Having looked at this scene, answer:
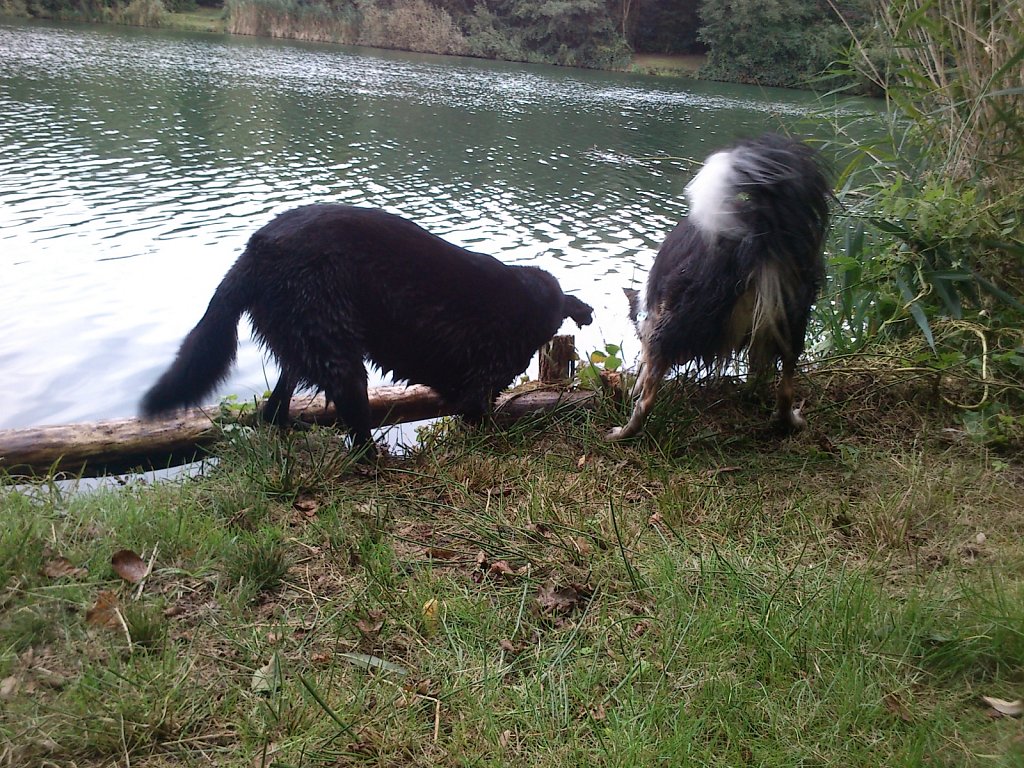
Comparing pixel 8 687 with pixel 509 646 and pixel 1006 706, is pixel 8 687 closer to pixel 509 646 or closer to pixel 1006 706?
pixel 509 646

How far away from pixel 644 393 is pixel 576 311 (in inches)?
44.2

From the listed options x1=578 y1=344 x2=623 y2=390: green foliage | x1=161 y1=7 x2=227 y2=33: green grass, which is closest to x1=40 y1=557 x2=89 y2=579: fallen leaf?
x1=578 y1=344 x2=623 y2=390: green foliage

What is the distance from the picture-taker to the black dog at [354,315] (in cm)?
354

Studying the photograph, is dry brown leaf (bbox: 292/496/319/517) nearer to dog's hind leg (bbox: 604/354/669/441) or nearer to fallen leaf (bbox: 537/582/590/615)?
fallen leaf (bbox: 537/582/590/615)

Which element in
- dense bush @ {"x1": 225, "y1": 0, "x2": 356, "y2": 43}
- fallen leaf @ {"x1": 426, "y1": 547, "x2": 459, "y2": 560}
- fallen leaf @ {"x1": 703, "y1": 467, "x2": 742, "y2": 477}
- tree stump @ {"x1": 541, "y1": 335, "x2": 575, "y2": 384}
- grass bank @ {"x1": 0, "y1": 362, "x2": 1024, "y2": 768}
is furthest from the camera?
dense bush @ {"x1": 225, "y1": 0, "x2": 356, "y2": 43}

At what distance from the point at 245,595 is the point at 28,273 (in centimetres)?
590

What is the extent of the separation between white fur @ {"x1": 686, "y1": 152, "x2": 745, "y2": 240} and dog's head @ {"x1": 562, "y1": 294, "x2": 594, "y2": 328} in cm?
133

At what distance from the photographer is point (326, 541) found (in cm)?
270

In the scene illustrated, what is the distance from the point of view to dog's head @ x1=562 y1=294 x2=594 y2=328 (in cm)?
470

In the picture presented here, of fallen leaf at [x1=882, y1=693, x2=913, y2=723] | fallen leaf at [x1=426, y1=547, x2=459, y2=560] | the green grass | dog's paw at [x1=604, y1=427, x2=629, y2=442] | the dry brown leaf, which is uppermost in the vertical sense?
the green grass

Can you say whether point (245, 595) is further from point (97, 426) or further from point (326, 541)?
point (97, 426)

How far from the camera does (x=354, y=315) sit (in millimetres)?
3680

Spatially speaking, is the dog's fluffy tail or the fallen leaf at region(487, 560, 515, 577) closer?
the fallen leaf at region(487, 560, 515, 577)

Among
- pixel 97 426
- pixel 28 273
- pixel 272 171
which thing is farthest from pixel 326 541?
pixel 272 171
